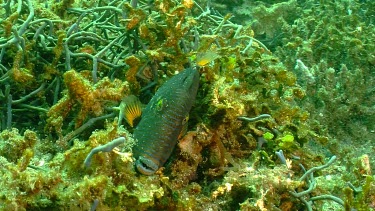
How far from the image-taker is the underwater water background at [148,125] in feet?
5.65

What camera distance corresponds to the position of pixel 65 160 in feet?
5.71

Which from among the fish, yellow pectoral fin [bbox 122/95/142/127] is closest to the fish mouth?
the fish

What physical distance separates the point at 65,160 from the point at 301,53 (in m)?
3.88

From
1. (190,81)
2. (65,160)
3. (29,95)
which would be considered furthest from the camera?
(29,95)

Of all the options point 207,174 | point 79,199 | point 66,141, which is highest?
point 79,199

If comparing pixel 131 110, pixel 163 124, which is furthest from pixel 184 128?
pixel 131 110

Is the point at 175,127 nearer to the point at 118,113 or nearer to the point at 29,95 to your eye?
the point at 118,113

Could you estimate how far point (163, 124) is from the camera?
2049 millimetres

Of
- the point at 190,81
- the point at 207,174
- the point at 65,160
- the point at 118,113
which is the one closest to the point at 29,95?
the point at 118,113

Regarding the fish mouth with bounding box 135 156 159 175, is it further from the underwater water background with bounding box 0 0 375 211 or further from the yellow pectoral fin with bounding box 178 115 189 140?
the yellow pectoral fin with bounding box 178 115 189 140

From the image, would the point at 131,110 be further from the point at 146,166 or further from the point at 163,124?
the point at 146,166

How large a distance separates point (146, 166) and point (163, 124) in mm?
259

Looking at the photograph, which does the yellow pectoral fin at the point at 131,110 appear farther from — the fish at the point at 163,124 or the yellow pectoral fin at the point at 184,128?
the yellow pectoral fin at the point at 184,128

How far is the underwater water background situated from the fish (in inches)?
0.8
